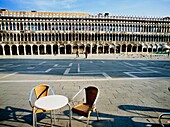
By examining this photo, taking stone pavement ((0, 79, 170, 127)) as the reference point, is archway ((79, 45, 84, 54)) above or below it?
above

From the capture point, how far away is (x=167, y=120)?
13.7ft

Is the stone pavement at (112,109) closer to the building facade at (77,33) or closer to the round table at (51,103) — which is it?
the round table at (51,103)

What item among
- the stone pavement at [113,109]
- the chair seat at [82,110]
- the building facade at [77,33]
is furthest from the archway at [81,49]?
the chair seat at [82,110]

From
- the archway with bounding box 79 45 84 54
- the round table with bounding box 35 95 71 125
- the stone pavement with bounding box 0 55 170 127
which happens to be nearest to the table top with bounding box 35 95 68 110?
the round table with bounding box 35 95 71 125

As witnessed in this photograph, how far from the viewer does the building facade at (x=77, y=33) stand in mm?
50750

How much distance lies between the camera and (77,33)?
5369cm

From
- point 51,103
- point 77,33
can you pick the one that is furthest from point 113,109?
point 77,33

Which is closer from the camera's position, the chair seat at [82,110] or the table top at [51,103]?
the table top at [51,103]

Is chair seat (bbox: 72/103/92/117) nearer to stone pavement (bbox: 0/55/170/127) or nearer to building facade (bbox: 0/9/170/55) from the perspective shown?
stone pavement (bbox: 0/55/170/127)

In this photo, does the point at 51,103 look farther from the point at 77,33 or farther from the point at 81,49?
the point at 81,49

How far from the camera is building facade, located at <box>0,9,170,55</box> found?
167 ft

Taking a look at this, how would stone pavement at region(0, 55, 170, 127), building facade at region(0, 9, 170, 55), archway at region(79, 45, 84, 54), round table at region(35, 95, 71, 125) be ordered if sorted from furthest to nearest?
archway at region(79, 45, 84, 54) → building facade at region(0, 9, 170, 55) → stone pavement at region(0, 55, 170, 127) → round table at region(35, 95, 71, 125)

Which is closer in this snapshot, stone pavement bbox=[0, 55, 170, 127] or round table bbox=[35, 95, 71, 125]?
round table bbox=[35, 95, 71, 125]

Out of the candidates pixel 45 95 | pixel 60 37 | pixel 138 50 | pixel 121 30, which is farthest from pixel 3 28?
pixel 45 95
